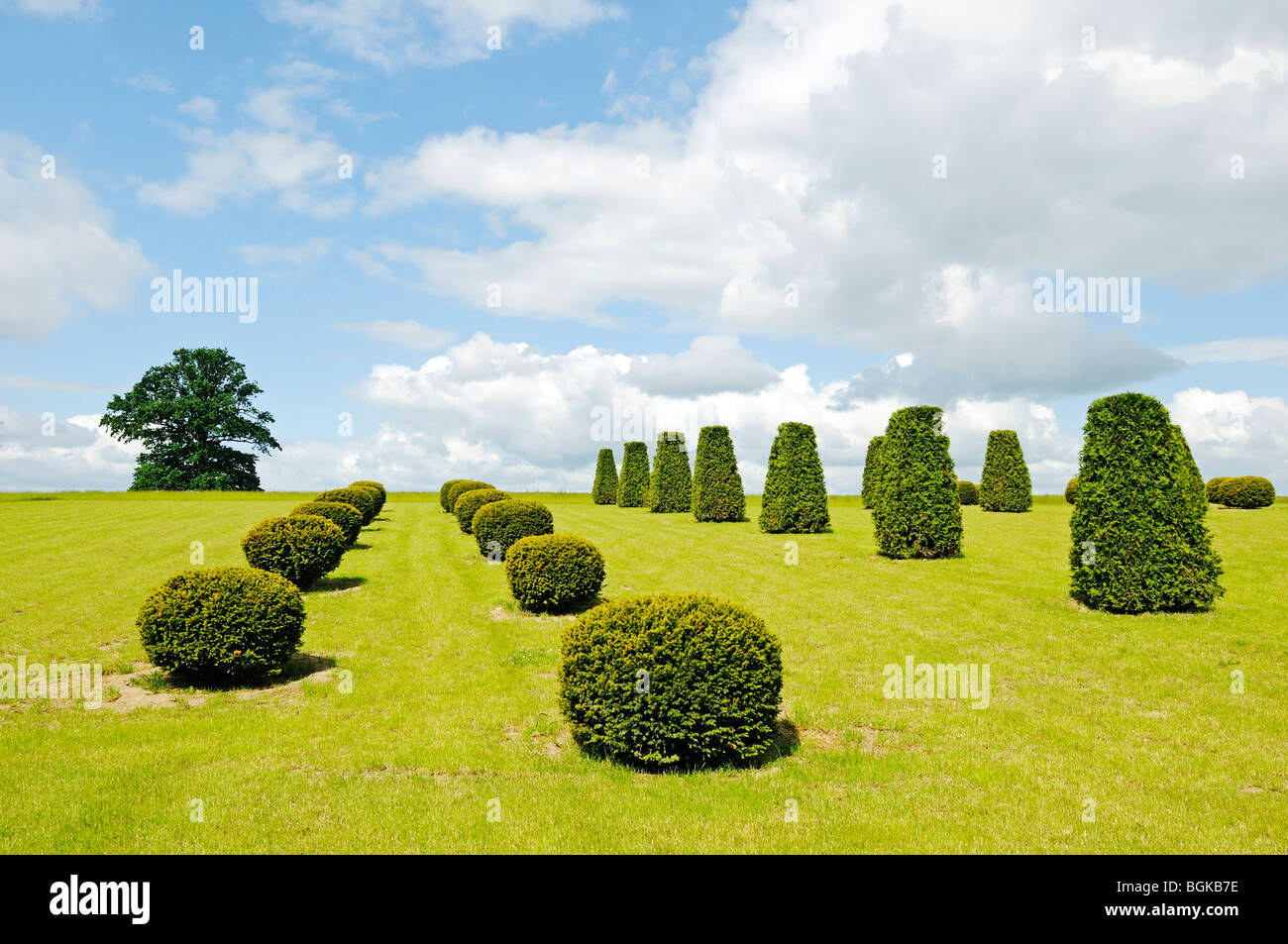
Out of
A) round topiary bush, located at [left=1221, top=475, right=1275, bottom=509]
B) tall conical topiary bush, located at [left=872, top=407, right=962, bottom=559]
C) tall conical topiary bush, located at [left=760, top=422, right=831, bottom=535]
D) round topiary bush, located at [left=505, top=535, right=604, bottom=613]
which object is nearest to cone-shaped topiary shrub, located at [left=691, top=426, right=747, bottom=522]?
tall conical topiary bush, located at [left=760, top=422, right=831, bottom=535]

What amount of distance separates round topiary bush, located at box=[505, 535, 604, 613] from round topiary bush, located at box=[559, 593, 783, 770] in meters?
8.43

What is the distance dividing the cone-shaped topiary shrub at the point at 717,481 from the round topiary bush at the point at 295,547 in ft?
70.5

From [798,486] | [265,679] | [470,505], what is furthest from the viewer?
[470,505]

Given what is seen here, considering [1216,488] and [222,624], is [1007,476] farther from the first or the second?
[222,624]

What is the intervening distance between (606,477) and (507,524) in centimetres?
3373

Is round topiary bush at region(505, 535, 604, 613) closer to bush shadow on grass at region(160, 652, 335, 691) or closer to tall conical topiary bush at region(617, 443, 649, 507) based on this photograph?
bush shadow on grass at region(160, 652, 335, 691)

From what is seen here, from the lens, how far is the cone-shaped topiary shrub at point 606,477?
57281mm

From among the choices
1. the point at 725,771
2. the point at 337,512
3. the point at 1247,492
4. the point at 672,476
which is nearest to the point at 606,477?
the point at 672,476

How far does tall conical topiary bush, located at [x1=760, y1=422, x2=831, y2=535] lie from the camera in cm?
3153

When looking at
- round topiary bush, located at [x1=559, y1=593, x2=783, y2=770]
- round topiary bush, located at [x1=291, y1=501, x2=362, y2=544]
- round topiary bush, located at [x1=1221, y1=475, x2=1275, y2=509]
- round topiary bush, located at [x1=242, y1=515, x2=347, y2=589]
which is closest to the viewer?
round topiary bush, located at [x1=559, y1=593, x2=783, y2=770]

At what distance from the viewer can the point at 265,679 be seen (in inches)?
518
